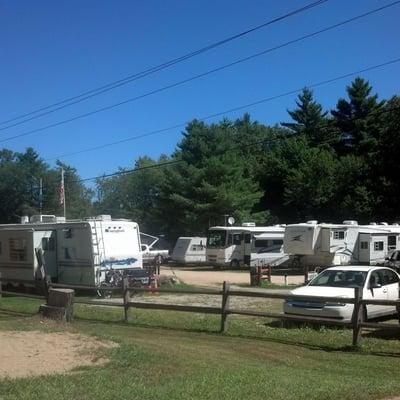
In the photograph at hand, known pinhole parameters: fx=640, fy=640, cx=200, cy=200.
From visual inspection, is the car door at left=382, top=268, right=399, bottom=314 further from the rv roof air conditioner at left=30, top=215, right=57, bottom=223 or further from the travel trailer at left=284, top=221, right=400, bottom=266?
the travel trailer at left=284, top=221, right=400, bottom=266

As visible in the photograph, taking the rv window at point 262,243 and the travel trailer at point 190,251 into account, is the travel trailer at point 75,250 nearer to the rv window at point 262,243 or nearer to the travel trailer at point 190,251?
the rv window at point 262,243

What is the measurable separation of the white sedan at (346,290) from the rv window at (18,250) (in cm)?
1316

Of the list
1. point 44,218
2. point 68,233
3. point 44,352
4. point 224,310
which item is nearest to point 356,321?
point 224,310

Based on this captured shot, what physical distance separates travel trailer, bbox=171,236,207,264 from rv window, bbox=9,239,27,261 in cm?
2153

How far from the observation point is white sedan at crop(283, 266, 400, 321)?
13.9m

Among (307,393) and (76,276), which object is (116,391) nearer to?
(307,393)

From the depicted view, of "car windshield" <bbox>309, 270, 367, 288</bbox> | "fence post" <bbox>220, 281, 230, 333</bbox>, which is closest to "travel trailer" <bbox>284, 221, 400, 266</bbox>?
"car windshield" <bbox>309, 270, 367, 288</bbox>

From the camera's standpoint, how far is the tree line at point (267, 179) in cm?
5400

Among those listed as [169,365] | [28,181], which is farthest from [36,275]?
[28,181]

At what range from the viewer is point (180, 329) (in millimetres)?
14109

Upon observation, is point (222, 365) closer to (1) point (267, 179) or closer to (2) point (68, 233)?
(2) point (68, 233)

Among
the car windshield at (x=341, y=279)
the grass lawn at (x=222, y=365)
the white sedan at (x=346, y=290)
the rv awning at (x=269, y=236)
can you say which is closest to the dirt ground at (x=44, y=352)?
the grass lawn at (x=222, y=365)

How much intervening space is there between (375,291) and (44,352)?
8267mm

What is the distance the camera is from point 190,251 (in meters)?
46.1
